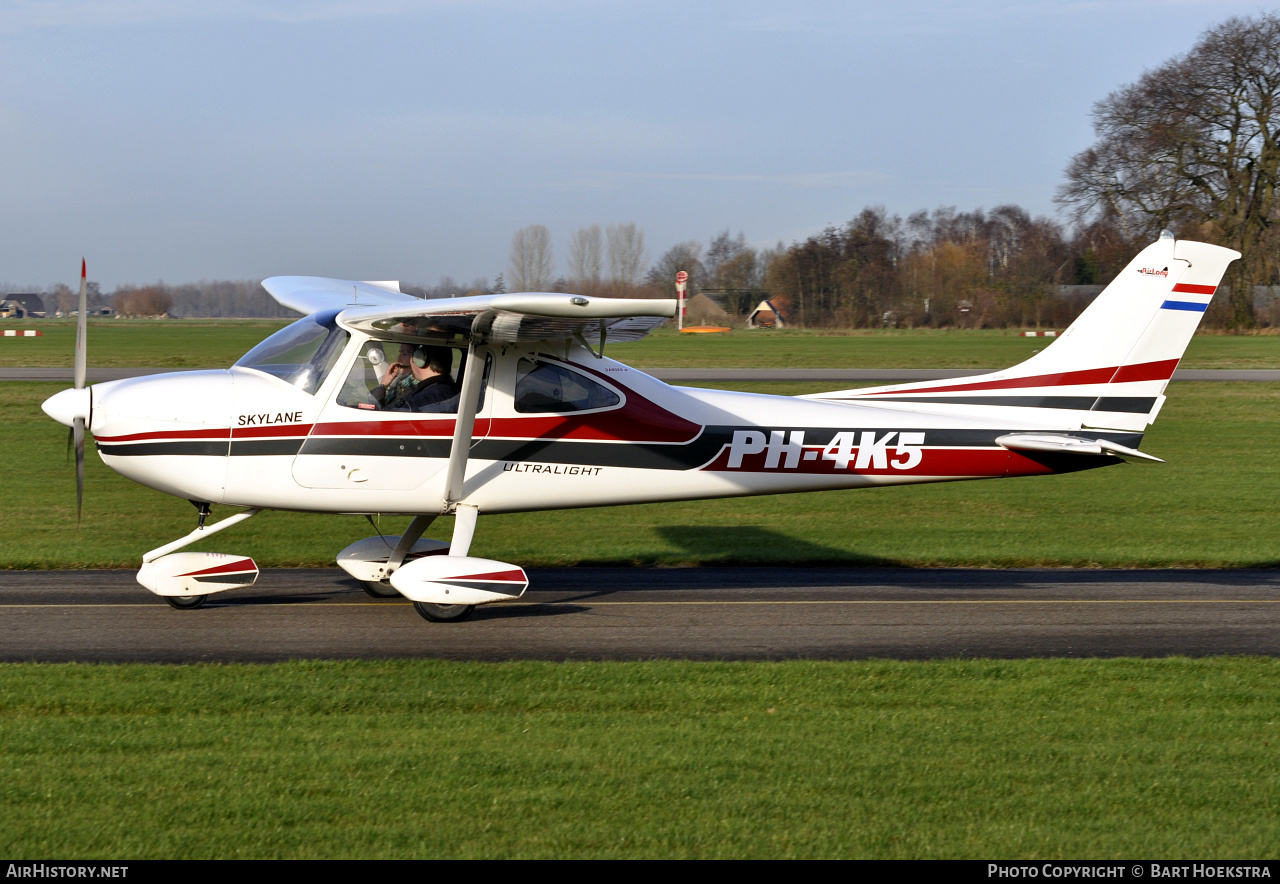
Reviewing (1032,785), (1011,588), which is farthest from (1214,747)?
(1011,588)

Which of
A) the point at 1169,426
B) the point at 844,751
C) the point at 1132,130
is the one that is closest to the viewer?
the point at 844,751

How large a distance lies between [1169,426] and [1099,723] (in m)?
20.4

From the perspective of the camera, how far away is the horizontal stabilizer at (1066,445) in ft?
29.8

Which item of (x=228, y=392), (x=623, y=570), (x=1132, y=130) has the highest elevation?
(x=1132, y=130)

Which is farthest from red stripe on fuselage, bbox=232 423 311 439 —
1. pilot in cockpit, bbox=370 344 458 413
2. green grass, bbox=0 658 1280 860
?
green grass, bbox=0 658 1280 860

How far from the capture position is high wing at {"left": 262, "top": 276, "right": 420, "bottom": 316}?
10.4m

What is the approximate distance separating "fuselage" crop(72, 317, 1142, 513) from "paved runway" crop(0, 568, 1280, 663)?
958 millimetres

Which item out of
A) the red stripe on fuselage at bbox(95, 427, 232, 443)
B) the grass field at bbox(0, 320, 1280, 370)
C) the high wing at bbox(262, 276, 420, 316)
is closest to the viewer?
the red stripe on fuselage at bbox(95, 427, 232, 443)

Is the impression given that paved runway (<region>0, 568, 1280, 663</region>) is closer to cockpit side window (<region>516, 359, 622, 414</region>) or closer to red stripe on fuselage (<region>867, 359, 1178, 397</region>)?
cockpit side window (<region>516, 359, 622, 414</region>)

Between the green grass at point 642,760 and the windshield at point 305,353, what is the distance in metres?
2.45

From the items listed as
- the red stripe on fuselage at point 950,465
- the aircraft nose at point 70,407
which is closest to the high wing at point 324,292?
the aircraft nose at point 70,407

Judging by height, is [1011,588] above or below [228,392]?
below
